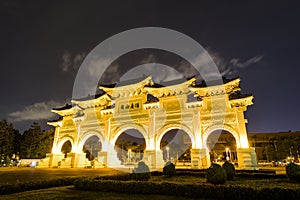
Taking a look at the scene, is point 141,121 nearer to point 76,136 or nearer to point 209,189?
point 76,136

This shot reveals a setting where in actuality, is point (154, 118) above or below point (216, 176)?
above

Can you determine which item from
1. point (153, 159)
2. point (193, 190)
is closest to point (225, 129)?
point (153, 159)

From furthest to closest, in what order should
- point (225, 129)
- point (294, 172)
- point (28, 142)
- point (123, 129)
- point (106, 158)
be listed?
point (28, 142), point (123, 129), point (106, 158), point (225, 129), point (294, 172)

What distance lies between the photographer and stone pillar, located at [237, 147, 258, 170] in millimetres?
19531

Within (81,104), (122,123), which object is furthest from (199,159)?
(81,104)

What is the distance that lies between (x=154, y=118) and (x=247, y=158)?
11.1 meters

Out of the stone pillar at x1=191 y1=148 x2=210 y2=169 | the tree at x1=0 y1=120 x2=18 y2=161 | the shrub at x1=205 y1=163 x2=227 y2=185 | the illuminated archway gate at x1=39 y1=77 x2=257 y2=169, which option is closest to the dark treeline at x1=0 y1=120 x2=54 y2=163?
the tree at x1=0 y1=120 x2=18 y2=161

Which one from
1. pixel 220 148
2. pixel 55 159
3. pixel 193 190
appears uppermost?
pixel 220 148

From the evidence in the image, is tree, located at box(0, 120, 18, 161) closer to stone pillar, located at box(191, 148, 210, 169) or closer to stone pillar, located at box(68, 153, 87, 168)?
stone pillar, located at box(68, 153, 87, 168)

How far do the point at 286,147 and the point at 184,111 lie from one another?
25.9 metres

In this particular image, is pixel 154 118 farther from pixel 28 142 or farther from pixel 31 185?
pixel 28 142

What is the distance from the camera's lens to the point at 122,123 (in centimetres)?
2672

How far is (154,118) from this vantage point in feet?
81.4

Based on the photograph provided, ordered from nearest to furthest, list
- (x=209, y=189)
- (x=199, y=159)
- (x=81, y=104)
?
(x=209, y=189)
(x=199, y=159)
(x=81, y=104)
